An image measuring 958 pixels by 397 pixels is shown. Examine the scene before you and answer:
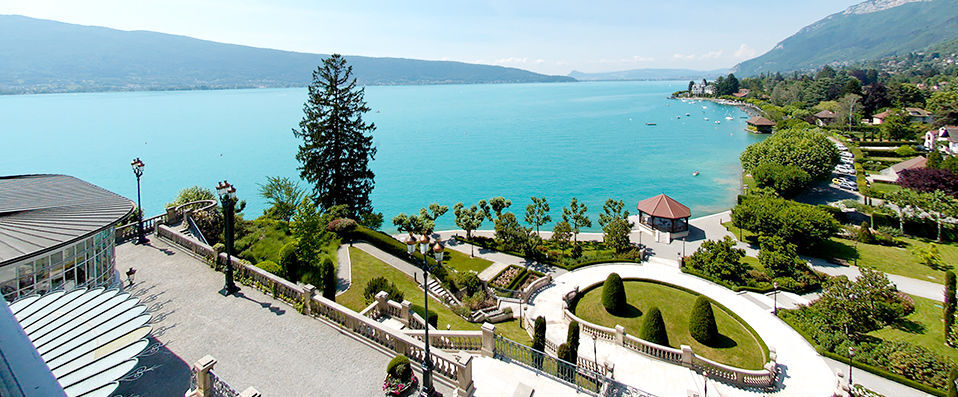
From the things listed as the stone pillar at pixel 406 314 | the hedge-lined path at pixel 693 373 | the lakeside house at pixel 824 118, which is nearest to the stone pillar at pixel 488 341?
the stone pillar at pixel 406 314

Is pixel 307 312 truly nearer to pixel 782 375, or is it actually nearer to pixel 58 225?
pixel 58 225

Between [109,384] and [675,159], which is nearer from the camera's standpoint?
[109,384]

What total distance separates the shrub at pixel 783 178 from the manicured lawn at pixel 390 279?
131 feet

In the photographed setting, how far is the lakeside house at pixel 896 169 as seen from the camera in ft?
156

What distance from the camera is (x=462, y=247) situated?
3547cm

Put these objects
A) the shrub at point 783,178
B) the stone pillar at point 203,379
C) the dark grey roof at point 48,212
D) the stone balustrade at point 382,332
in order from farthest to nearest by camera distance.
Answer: the shrub at point 783,178 < the stone balustrade at point 382,332 < the dark grey roof at point 48,212 < the stone pillar at point 203,379

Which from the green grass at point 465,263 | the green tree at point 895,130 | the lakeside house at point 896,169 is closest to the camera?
the green grass at point 465,263

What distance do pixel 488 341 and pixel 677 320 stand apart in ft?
42.2

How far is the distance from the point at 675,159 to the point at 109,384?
83.5 metres

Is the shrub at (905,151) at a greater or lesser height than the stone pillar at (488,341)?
greater

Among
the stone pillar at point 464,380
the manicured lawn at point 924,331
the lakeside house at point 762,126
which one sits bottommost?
the manicured lawn at point 924,331

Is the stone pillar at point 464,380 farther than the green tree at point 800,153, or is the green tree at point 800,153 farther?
the green tree at point 800,153

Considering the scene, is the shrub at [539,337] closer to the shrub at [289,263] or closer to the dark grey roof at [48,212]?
the shrub at [289,263]

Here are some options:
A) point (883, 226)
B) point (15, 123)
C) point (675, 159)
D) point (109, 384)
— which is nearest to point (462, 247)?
point (109, 384)
